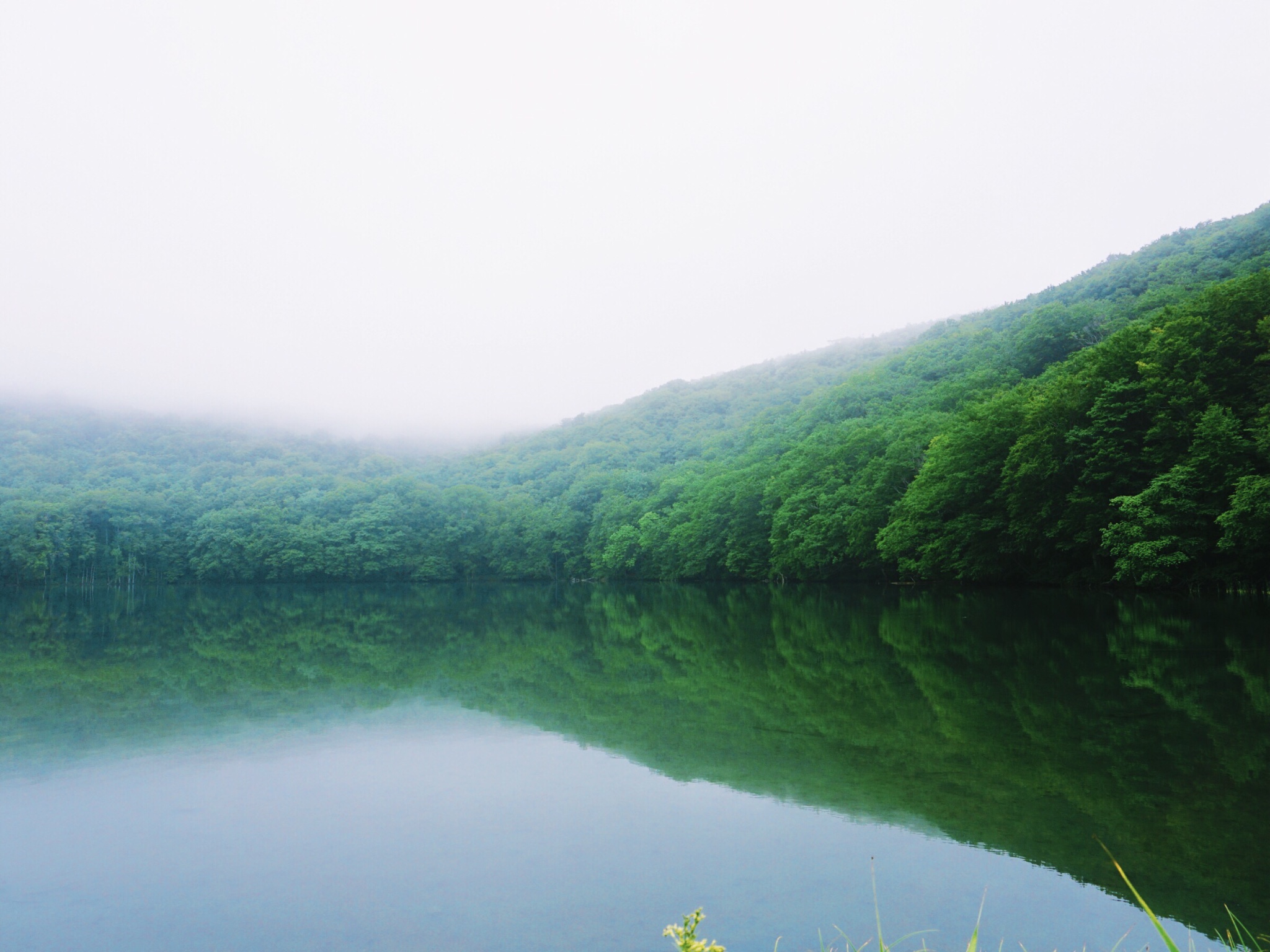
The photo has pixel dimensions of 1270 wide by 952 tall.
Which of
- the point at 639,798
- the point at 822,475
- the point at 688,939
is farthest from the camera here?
the point at 822,475

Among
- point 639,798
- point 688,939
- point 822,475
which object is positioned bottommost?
point 822,475

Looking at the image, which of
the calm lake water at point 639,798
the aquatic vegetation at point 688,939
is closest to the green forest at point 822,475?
the calm lake water at point 639,798

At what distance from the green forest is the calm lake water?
58.2 ft

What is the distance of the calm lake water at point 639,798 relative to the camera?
16.9ft

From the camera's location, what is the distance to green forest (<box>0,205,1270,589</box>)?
100 ft

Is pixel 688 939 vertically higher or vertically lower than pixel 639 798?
higher

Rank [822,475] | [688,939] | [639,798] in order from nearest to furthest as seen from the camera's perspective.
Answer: [688,939] < [639,798] < [822,475]

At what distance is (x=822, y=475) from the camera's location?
56.0 m

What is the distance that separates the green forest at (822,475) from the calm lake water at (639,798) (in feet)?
58.2

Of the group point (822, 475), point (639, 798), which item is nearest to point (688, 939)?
point (639, 798)

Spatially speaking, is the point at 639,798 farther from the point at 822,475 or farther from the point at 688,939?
the point at 822,475

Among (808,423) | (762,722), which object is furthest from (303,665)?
(808,423)

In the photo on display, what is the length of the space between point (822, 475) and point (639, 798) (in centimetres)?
5049

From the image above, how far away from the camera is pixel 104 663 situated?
1798 cm
